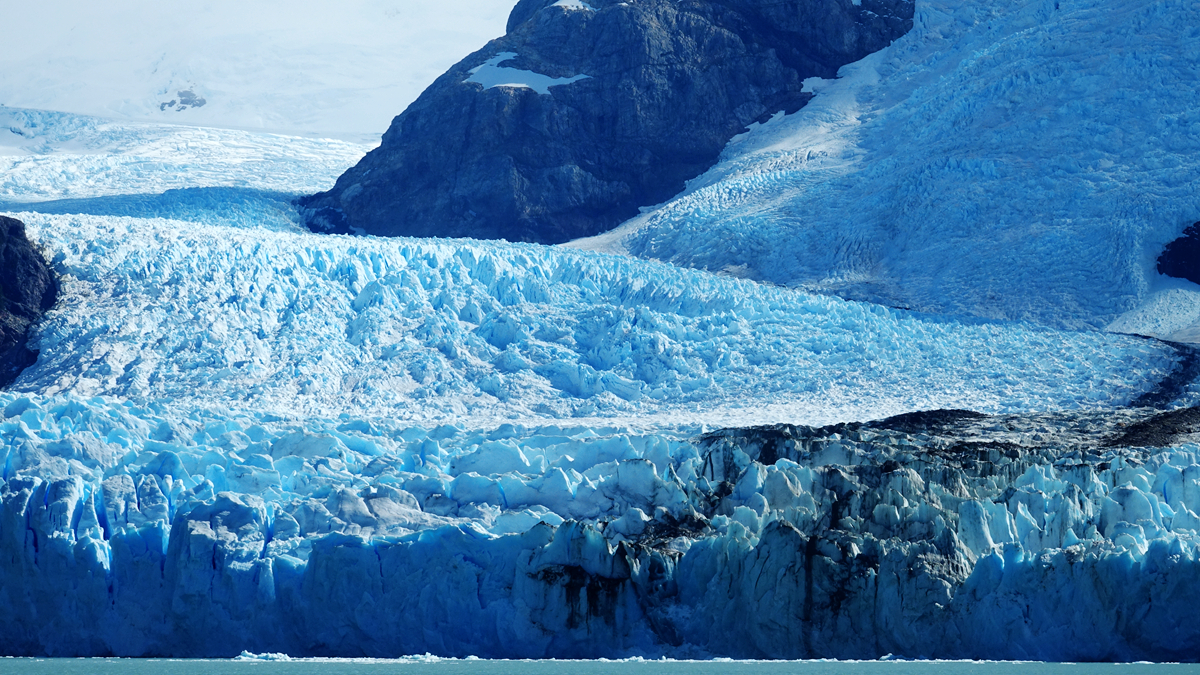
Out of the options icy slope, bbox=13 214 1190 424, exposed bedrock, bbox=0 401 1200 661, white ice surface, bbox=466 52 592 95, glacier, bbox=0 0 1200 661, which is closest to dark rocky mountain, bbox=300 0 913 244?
white ice surface, bbox=466 52 592 95

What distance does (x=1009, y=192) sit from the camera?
40125 mm

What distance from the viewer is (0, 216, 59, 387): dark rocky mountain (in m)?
30.7

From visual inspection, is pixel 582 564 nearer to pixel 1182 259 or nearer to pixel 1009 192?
pixel 1182 259

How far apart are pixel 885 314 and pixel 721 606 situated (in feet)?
58.6

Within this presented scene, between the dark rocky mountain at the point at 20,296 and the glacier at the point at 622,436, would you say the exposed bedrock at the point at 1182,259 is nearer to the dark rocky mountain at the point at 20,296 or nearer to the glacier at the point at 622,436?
the glacier at the point at 622,436

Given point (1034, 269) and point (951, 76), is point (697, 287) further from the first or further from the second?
point (951, 76)

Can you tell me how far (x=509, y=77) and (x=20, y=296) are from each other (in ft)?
82.1

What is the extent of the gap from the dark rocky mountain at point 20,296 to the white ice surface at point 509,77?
23.2 meters

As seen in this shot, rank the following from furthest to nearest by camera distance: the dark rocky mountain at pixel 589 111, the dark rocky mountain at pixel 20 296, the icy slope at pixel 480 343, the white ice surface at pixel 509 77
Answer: the white ice surface at pixel 509 77
the dark rocky mountain at pixel 589 111
the dark rocky mountain at pixel 20 296
the icy slope at pixel 480 343

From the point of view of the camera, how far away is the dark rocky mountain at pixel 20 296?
30723 millimetres

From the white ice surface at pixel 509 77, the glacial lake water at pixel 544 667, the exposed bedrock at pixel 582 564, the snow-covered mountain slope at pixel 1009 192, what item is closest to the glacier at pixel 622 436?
the exposed bedrock at pixel 582 564

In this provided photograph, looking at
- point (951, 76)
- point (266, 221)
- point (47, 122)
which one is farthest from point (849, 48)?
point (47, 122)

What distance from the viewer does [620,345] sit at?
1255 inches

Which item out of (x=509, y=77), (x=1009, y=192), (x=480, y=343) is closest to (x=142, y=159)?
(x=509, y=77)
